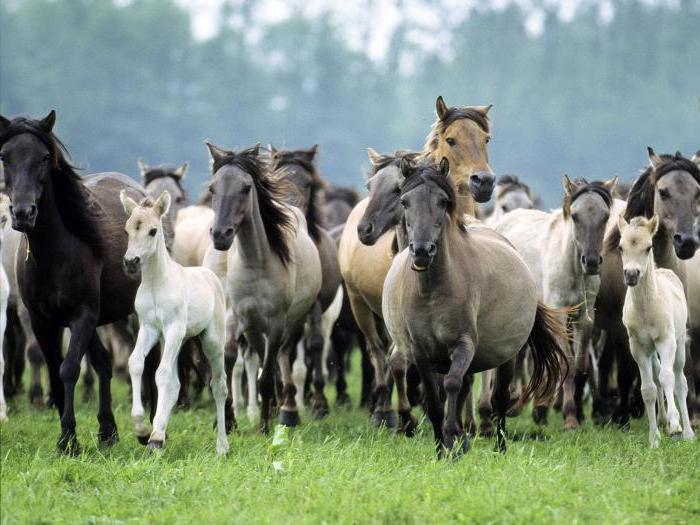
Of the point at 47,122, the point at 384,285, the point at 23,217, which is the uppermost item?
the point at 47,122

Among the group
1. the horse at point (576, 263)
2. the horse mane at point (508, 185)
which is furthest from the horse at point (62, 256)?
the horse mane at point (508, 185)

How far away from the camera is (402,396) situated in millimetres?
10188

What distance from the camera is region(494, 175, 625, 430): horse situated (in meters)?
10.4

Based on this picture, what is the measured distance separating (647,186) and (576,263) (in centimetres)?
98

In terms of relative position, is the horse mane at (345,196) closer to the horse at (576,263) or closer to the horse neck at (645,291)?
the horse at (576,263)

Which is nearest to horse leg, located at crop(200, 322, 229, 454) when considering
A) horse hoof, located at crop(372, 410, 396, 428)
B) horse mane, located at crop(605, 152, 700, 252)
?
horse hoof, located at crop(372, 410, 396, 428)

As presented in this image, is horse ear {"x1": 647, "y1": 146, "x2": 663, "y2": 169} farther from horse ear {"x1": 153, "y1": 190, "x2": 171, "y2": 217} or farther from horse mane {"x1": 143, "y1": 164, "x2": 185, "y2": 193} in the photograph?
horse mane {"x1": 143, "y1": 164, "x2": 185, "y2": 193}

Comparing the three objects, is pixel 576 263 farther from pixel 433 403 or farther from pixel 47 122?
pixel 47 122

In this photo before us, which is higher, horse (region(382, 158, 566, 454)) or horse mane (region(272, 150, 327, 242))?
horse mane (region(272, 150, 327, 242))

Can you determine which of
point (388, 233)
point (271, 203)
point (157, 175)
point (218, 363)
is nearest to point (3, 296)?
point (271, 203)

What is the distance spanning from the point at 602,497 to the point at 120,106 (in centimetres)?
4805

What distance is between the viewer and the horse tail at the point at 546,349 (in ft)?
30.6

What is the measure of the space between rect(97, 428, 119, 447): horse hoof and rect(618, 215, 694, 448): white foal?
4240 mm

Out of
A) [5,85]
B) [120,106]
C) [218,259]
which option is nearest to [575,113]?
[120,106]
